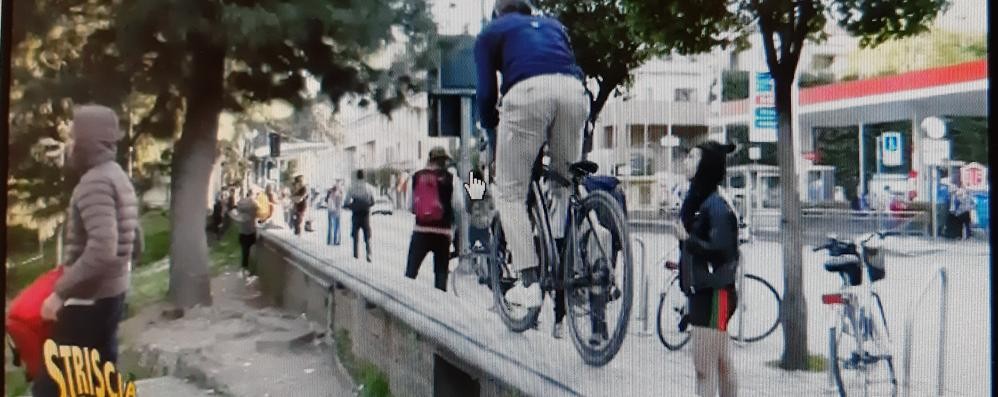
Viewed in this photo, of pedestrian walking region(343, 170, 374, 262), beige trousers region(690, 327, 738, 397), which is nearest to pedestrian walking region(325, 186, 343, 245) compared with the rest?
pedestrian walking region(343, 170, 374, 262)

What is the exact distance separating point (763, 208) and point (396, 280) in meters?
0.78

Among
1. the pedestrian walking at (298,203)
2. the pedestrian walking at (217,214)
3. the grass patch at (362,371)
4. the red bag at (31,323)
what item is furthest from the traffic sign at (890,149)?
the red bag at (31,323)

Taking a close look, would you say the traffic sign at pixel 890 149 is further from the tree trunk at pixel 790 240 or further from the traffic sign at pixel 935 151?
the tree trunk at pixel 790 240

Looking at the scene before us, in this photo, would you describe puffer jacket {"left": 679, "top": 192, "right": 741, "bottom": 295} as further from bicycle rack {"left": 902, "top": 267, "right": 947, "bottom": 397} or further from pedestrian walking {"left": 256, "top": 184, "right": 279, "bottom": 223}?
pedestrian walking {"left": 256, "top": 184, "right": 279, "bottom": 223}

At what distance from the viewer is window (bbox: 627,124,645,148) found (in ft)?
6.08

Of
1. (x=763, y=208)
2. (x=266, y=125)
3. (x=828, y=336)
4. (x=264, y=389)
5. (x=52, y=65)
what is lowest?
(x=264, y=389)

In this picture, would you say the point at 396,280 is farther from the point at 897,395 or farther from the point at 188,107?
the point at 897,395

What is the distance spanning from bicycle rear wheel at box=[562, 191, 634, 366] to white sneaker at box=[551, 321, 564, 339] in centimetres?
2

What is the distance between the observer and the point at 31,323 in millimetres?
2355

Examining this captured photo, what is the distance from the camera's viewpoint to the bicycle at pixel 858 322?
5.60ft

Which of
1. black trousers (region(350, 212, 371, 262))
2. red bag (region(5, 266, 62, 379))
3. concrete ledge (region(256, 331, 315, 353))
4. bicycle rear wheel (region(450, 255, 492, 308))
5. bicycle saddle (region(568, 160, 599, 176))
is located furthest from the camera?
red bag (region(5, 266, 62, 379))

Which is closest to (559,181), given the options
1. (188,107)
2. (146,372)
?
(188,107)

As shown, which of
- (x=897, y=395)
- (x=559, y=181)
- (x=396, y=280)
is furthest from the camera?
(x=396, y=280)

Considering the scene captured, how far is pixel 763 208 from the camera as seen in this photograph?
177 centimetres
